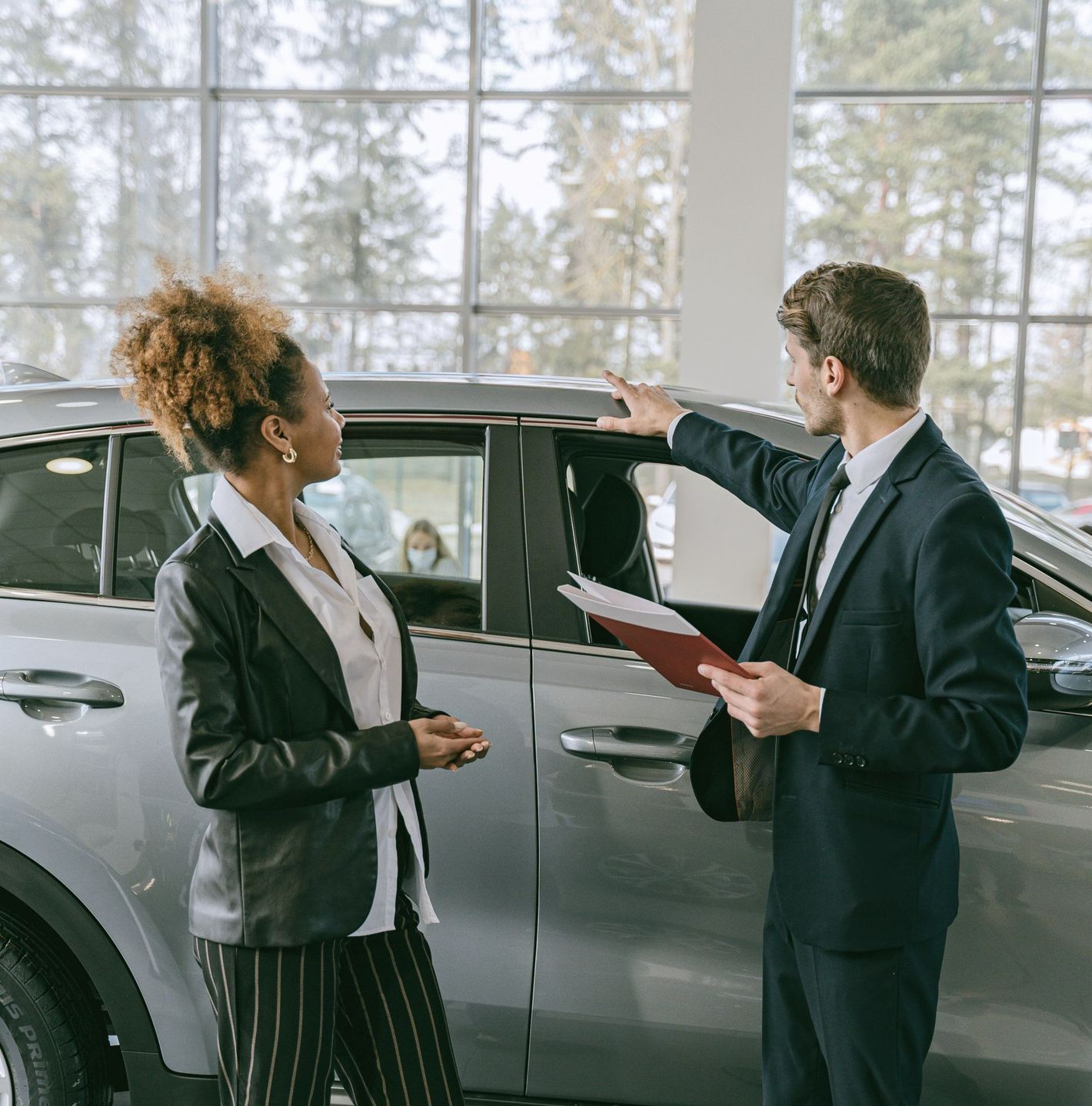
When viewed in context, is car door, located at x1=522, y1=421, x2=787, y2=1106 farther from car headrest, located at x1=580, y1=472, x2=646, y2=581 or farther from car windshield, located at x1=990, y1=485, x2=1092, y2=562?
car windshield, located at x1=990, y1=485, x2=1092, y2=562

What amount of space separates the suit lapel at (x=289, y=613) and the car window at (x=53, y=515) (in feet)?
2.14

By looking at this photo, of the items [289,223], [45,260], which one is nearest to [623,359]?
[289,223]

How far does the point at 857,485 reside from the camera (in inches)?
58.1

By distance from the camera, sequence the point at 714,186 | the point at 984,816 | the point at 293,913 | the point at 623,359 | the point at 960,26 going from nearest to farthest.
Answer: the point at 293,913, the point at 984,816, the point at 714,186, the point at 960,26, the point at 623,359

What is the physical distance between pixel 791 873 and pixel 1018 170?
6.30m

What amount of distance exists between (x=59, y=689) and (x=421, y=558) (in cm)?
357

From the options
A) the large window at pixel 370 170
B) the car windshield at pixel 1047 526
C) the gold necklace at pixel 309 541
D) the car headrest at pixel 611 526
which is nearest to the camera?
the gold necklace at pixel 309 541

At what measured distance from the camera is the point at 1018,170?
6633 mm

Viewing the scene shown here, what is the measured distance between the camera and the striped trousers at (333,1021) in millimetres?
1301

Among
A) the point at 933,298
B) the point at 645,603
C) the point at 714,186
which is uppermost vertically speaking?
the point at 714,186

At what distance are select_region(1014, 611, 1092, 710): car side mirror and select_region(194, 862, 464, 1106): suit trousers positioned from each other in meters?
0.91

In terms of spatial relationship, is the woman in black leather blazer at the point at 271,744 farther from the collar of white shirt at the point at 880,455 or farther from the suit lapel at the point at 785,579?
the collar of white shirt at the point at 880,455

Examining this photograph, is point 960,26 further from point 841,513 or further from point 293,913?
point 293,913

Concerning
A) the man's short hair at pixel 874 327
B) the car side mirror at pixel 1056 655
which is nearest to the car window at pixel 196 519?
the man's short hair at pixel 874 327
